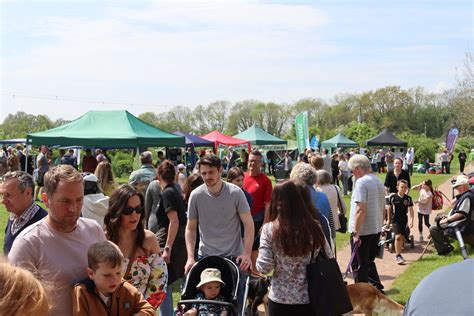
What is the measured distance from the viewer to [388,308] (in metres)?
5.59

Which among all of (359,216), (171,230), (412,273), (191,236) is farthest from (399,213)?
(191,236)

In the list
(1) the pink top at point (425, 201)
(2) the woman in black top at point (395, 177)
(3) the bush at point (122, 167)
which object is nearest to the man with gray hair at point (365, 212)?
(1) the pink top at point (425, 201)

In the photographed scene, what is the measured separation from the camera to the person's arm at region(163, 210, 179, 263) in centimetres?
596

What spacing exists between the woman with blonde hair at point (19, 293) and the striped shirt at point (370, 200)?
5.38m

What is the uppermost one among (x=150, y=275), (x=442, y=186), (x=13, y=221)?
(x=13, y=221)

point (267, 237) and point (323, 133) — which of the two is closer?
point (267, 237)

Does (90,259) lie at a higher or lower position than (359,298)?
higher

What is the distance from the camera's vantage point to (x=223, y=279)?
4.96 m

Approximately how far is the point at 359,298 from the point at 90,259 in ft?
12.1

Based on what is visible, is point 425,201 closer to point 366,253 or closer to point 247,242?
point 366,253

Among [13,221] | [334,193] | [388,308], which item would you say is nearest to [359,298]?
[388,308]

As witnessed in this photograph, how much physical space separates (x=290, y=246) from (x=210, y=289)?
1099 mm

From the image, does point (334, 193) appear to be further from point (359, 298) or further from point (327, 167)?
point (327, 167)

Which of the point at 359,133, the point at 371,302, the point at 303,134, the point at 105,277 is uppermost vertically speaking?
the point at 303,134
